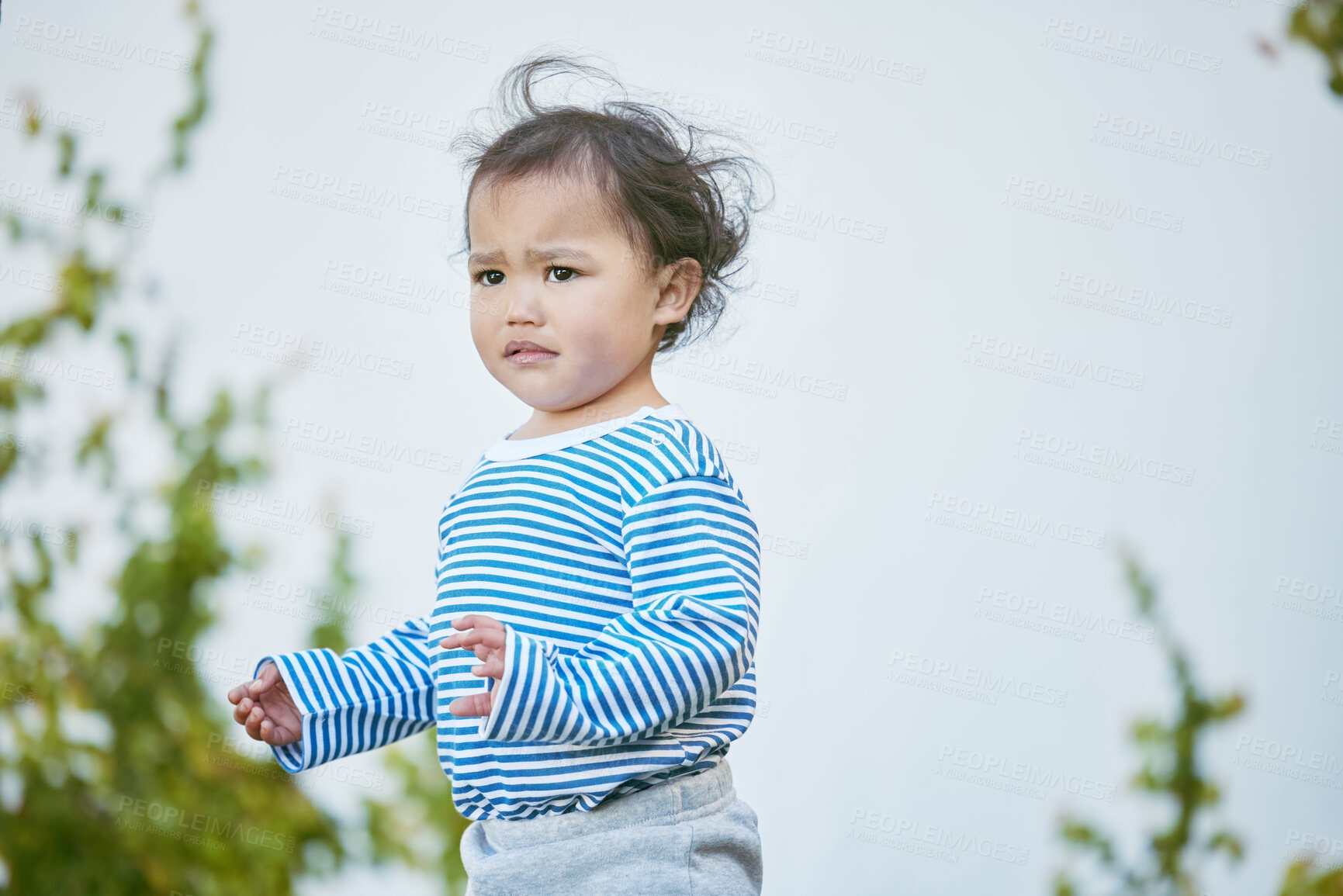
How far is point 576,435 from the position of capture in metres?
1.32

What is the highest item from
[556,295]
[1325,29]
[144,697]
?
[1325,29]

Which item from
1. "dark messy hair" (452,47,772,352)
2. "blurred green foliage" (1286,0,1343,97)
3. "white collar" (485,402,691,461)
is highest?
"blurred green foliage" (1286,0,1343,97)

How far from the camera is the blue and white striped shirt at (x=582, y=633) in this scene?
111 cm

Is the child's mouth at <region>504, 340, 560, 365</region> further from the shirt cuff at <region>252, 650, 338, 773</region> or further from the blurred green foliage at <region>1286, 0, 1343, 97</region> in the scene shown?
the blurred green foliage at <region>1286, 0, 1343, 97</region>

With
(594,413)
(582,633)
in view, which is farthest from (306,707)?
(594,413)

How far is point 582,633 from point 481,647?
17 centimetres

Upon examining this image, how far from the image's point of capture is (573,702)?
1091 mm

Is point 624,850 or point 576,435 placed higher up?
point 576,435

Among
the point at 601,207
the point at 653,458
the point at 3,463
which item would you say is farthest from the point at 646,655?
the point at 3,463

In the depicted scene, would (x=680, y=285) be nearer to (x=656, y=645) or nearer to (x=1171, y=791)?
(x=656, y=645)

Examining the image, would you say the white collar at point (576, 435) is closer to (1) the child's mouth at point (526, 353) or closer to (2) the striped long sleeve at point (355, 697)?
(1) the child's mouth at point (526, 353)

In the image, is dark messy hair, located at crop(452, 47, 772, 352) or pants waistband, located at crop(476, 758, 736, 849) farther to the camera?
dark messy hair, located at crop(452, 47, 772, 352)

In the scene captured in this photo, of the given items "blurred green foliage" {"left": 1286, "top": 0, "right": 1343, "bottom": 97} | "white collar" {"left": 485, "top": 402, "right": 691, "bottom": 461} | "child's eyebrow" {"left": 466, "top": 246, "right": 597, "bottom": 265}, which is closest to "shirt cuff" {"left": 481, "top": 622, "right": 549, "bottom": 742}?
"white collar" {"left": 485, "top": 402, "right": 691, "bottom": 461}

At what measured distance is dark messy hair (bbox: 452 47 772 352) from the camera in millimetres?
1389
